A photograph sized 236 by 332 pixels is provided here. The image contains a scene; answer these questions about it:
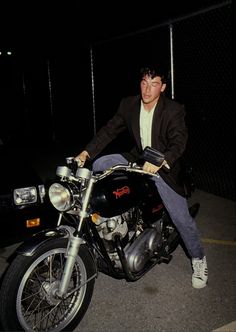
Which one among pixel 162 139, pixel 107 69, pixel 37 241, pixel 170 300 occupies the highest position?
pixel 107 69

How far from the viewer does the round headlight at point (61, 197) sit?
2.74 m

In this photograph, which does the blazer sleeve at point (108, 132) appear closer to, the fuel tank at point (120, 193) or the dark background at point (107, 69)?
the fuel tank at point (120, 193)

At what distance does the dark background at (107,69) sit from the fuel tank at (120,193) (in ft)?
9.19

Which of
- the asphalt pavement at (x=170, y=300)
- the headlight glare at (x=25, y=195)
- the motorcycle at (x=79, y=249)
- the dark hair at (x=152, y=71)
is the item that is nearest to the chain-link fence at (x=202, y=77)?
the asphalt pavement at (x=170, y=300)

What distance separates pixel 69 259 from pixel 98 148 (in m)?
1.25

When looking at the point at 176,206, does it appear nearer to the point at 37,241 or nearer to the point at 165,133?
the point at 165,133

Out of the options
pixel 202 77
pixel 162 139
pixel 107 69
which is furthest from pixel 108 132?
pixel 107 69

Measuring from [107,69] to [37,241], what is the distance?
9.78 m

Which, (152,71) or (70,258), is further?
(152,71)

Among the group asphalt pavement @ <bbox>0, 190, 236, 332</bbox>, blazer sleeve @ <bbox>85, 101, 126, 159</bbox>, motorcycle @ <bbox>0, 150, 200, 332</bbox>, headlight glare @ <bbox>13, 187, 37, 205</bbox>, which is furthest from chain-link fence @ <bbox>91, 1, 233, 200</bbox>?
→ motorcycle @ <bbox>0, 150, 200, 332</bbox>

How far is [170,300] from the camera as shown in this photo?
3420 millimetres

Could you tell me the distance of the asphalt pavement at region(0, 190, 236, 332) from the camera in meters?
3.06

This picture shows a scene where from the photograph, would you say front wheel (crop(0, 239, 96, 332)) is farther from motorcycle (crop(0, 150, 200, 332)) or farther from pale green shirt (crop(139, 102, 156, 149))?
pale green shirt (crop(139, 102, 156, 149))

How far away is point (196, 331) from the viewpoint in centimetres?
296
